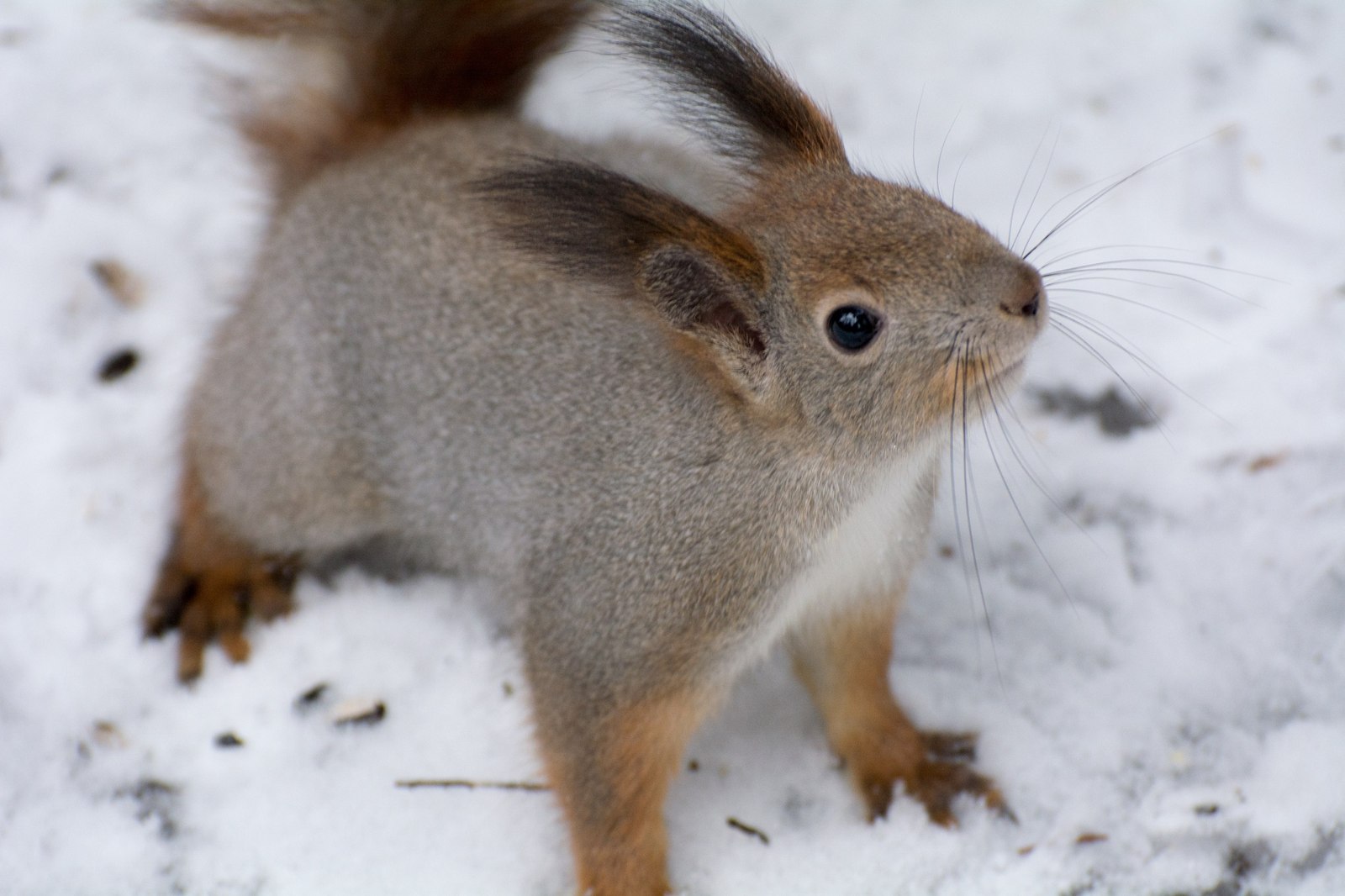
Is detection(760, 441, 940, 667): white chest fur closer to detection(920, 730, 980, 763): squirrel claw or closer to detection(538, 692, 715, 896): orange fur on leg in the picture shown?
detection(538, 692, 715, 896): orange fur on leg

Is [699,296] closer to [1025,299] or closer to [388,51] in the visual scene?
[1025,299]

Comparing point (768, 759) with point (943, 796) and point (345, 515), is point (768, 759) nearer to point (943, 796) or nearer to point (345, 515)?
point (943, 796)

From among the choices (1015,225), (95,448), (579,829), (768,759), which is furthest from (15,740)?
(1015,225)

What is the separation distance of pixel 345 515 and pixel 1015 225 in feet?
5.93

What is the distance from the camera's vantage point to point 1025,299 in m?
1.94

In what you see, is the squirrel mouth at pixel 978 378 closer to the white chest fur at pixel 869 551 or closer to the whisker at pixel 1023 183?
the white chest fur at pixel 869 551

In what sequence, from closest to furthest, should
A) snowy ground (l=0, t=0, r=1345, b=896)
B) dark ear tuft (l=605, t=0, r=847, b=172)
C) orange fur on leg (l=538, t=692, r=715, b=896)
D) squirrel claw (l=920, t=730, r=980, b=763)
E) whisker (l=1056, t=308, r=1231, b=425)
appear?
dark ear tuft (l=605, t=0, r=847, b=172) → orange fur on leg (l=538, t=692, r=715, b=896) → snowy ground (l=0, t=0, r=1345, b=896) → squirrel claw (l=920, t=730, r=980, b=763) → whisker (l=1056, t=308, r=1231, b=425)

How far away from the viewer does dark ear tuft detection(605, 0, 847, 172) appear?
2029 mm

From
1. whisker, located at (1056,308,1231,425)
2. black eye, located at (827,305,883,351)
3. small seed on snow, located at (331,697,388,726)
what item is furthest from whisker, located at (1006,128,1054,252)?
small seed on snow, located at (331,697,388,726)

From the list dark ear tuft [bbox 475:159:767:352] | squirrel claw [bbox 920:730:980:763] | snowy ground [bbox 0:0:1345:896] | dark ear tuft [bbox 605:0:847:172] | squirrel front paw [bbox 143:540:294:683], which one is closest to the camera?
dark ear tuft [bbox 475:159:767:352]

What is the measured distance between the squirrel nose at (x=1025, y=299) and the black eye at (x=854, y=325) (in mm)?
187

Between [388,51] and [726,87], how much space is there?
1.12m

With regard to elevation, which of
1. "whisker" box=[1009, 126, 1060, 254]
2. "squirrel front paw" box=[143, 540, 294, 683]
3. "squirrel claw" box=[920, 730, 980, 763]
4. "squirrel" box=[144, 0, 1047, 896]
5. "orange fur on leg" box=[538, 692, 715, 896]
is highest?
"whisker" box=[1009, 126, 1060, 254]

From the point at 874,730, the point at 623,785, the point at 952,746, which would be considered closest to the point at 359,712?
the point at 623,785
